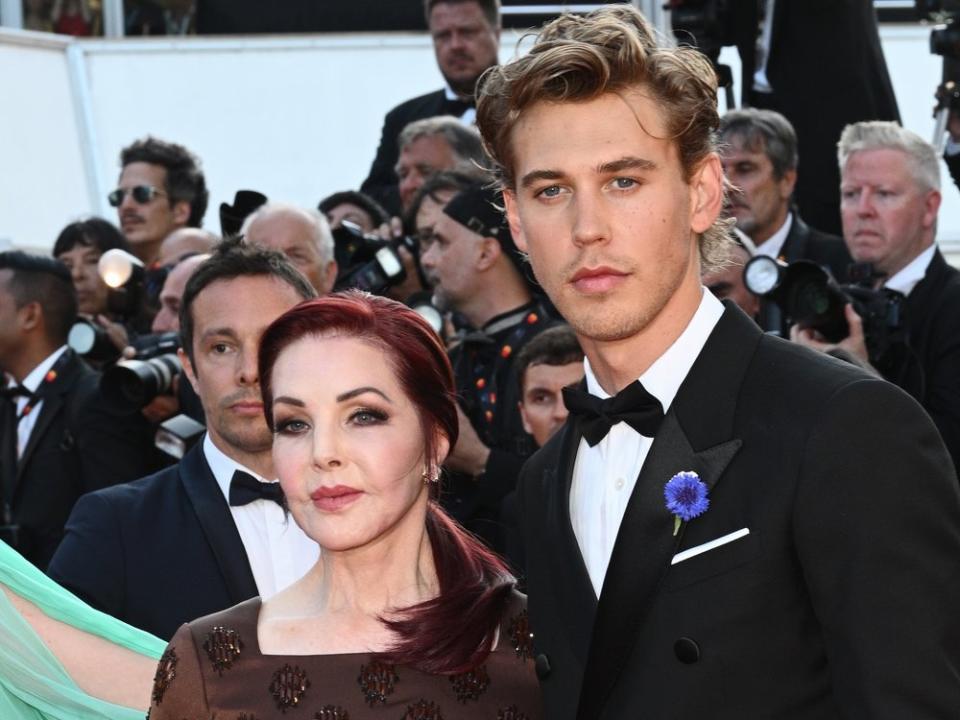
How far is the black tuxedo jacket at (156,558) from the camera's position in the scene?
12.1 feet

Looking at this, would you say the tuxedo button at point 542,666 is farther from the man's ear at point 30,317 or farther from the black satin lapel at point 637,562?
the man's ear at point 30,317

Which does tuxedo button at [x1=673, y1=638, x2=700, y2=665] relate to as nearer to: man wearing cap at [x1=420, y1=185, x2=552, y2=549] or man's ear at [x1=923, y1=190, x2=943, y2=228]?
man wearing cap at [x1=420, y1=185, x2=552, y2=549]

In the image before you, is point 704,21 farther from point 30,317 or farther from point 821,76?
point 30,317

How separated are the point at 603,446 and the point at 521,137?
0.50 meters

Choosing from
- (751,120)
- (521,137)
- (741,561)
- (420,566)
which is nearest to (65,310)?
(751,120)

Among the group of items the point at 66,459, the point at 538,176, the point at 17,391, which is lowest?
the point at 66,459

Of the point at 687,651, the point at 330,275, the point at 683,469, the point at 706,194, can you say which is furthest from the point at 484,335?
the point at 687,651

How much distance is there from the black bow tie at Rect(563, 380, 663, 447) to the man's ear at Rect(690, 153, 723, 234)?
0.29 metres

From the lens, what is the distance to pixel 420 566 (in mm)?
2932

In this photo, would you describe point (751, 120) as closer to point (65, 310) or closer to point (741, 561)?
point (65, 310)

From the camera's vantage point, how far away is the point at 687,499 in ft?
7.59

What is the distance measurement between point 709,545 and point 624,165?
58cm

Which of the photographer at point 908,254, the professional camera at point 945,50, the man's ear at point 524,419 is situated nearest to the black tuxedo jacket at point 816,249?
the photographer at point 908,254

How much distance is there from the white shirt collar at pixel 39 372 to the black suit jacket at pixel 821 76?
2.89 m
